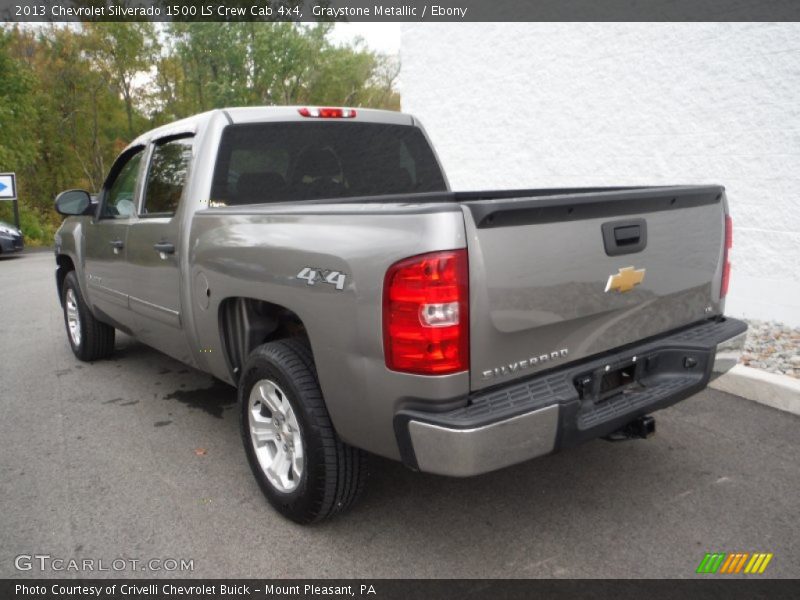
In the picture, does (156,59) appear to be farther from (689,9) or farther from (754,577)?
(754,577)

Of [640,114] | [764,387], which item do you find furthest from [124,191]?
[640,114]

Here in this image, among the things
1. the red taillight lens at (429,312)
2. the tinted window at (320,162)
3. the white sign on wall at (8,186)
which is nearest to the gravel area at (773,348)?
the tinted window at (320,162)

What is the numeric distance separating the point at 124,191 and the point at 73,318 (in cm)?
178

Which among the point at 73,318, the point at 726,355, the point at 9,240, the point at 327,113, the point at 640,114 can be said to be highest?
the point at 640,114

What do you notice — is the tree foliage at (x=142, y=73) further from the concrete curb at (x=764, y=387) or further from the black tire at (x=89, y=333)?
the concrete curb at (x=764, y=387)

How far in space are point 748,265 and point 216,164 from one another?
5119 mm

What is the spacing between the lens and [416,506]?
2.96 meters

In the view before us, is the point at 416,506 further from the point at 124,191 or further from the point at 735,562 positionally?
the point at 124,191

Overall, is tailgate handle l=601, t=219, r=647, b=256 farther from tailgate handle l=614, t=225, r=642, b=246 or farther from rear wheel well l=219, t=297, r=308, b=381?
rear wheel well l=219, t=297, r=308, b=381

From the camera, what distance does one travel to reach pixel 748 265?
600cm

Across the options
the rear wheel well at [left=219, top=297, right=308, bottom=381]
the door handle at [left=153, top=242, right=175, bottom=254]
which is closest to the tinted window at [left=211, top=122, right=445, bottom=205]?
the door handle at [left=153, top=242, right=175, bottom=254]

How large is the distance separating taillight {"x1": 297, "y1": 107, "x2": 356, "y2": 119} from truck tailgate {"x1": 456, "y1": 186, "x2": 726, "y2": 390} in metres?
1.76

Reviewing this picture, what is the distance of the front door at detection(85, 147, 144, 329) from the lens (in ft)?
14.1

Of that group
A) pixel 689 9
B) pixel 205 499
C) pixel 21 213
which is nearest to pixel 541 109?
pixel 689 9
